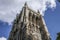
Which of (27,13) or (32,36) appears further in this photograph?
(27,13)

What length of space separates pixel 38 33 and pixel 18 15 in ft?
41.1

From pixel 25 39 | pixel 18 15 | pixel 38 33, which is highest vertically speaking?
pixel 18 15

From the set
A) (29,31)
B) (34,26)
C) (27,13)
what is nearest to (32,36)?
(29,31)

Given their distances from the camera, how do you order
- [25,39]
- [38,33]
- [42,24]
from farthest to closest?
1. [42,24]
2. [38,33]
3. [25,39]

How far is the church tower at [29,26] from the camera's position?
66.9 metres

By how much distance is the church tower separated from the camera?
66938 mm

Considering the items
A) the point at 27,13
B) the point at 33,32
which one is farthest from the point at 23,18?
the point at 33,32

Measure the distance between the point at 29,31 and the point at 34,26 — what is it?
16.7ft

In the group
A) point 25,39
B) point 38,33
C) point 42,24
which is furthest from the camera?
point 42,24

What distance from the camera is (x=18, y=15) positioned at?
78.3 metres

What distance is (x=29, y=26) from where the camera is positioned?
2709 inches

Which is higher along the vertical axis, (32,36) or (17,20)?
(17,20)

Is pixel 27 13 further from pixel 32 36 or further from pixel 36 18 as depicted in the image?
pixel 32 36

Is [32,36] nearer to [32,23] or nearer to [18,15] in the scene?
[32,23]
